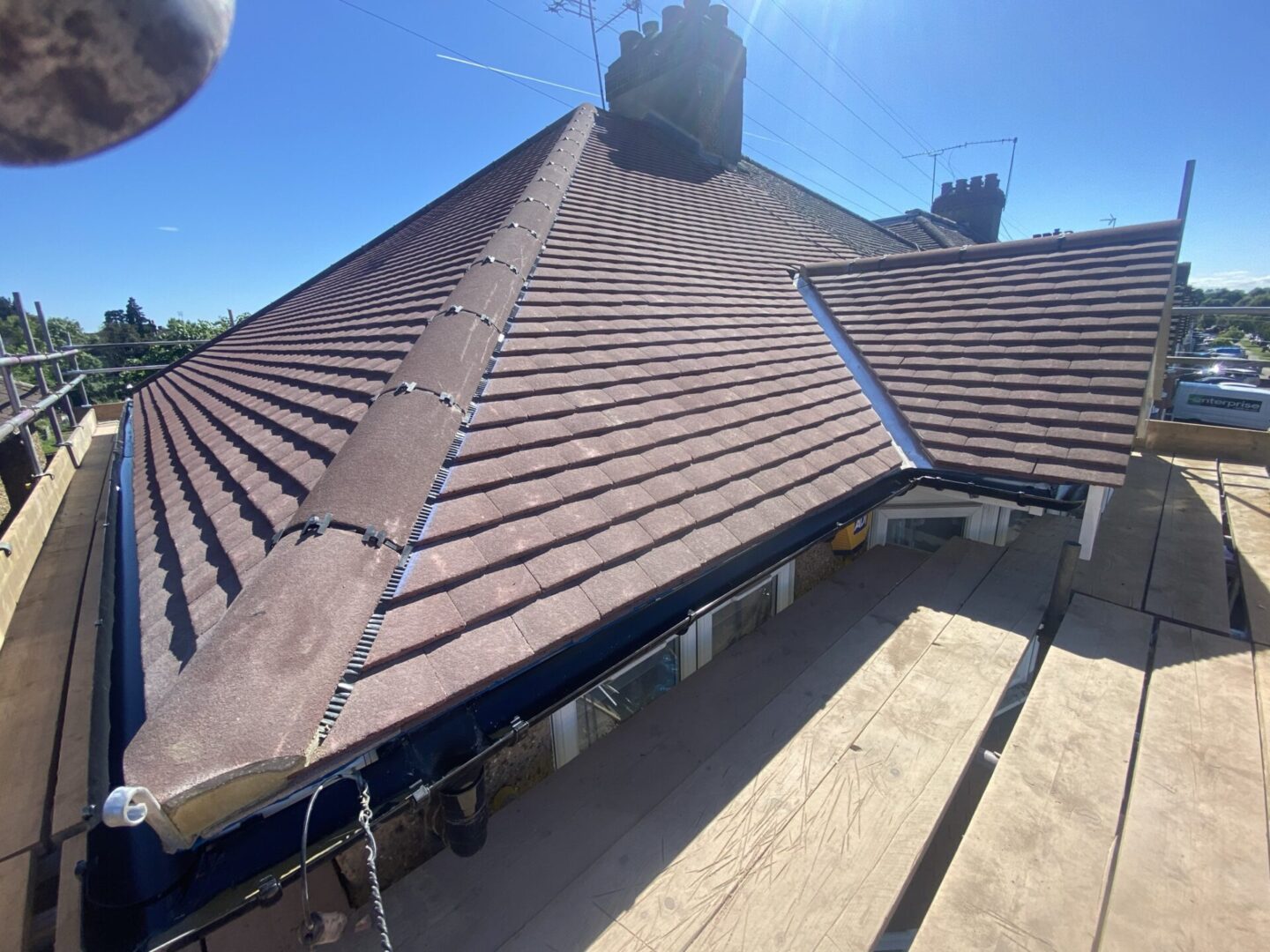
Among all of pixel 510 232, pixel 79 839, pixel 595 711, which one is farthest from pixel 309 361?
pixel 595 711

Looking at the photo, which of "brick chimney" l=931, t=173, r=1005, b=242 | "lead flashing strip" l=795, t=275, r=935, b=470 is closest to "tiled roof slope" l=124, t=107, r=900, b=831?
"lead flashing strip" l=795, t=275, r=935, b=470

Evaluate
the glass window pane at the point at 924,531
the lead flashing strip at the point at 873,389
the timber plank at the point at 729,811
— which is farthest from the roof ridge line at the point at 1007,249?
the timber plank at the point at 729,811

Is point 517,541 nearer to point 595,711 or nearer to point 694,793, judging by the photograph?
point 595,711

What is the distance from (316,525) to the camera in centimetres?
205

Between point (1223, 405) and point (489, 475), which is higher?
point (489, 475)

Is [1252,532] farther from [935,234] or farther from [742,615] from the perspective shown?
[935,234]

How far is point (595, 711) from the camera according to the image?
2.86 meters

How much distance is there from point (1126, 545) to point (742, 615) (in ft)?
12.9

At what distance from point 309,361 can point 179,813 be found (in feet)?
14.6

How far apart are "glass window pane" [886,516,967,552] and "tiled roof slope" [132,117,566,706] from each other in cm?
444

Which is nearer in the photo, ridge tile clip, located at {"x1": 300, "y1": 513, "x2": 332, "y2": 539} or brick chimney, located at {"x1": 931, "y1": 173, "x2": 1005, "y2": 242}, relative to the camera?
ridge tile clip, located at {"x1": 300, "y1": 513, "x2": 332, "y2": 539}

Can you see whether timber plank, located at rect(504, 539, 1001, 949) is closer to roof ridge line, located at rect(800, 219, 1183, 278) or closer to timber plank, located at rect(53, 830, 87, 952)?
timber plank, located at rect(53, 830, 87, 952)

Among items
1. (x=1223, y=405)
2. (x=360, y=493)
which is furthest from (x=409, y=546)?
(x=1223, y=405)

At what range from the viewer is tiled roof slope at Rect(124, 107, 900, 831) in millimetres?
1557
